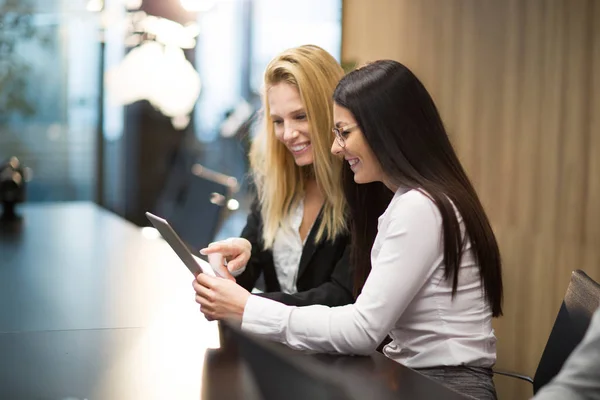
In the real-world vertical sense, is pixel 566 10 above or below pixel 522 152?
above

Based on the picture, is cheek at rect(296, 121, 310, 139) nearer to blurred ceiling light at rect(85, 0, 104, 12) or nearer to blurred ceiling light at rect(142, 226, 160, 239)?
blurred ceiling light at rect(142, 226, 160, 239)

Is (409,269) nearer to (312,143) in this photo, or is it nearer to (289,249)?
(312,143)

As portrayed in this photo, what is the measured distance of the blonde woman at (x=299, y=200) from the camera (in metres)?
2.36

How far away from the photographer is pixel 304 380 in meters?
1.48

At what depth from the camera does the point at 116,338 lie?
73.2 inches

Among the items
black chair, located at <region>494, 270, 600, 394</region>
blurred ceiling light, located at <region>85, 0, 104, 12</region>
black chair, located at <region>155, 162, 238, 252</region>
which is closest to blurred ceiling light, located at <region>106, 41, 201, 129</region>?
blurred ceiling light, located at <region>85, 0, 104, 12</region>

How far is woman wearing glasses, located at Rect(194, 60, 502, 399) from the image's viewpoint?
1.65m

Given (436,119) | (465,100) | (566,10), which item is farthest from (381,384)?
(465,100)

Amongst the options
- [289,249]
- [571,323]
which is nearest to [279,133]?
[289,249]

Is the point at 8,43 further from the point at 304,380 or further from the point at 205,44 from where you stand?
the point at 304,380

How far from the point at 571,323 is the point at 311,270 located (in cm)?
91

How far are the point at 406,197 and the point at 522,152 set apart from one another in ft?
5.45

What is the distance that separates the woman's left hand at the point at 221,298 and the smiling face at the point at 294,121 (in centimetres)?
67

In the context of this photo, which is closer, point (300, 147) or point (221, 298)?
point (221, 298)
